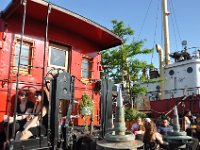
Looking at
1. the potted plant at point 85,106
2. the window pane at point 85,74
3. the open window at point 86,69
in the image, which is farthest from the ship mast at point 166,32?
the potted plant at point 85,106

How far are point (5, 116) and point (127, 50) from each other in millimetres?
13612

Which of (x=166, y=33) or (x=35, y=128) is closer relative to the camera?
(x=35, y=128)

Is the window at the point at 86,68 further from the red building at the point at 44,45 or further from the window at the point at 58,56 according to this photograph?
the window at the point at 58,56

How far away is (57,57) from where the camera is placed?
7137 millimetres

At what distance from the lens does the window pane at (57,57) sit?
6992 mm

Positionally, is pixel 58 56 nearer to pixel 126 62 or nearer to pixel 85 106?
pixel 85 106

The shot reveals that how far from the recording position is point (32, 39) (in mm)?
6602

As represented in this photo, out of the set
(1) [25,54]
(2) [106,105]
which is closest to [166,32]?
(2) [106,105]

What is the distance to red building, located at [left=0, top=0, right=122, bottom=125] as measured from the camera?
5832mm

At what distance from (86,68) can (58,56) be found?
127cm

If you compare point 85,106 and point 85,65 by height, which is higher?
point 85,65

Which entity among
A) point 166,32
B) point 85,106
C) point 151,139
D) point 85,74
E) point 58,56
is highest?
point 166,32

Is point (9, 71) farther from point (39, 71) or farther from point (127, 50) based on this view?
point (127, 50)

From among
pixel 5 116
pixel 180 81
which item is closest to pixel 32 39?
pixel 5 116
